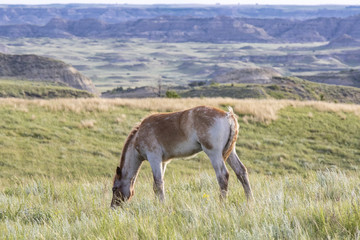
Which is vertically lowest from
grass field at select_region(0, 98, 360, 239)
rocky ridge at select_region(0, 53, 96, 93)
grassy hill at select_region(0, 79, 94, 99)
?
rocky ridge at select_region(0, 53, 96, 93)

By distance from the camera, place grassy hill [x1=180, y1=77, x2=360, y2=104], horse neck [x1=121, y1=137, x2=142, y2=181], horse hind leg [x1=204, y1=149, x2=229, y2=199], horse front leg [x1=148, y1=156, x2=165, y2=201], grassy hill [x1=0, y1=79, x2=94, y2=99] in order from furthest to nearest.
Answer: grassy hill [x1=0, y1=79, x2=94, y2=99], grassy hill [x1=180, y1=77, x2=360, y2=104], horse neck [x1=121, y1=137, x2=142, y2=181], horse front leg [x1=148, y1=156, x2=165, y2=201], horse hind leg [x1=204, y1=149, x2=229, y2=199]

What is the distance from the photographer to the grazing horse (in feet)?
22.7

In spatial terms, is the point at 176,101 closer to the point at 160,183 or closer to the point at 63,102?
the point at 63,102

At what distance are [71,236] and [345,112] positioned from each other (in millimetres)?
24378

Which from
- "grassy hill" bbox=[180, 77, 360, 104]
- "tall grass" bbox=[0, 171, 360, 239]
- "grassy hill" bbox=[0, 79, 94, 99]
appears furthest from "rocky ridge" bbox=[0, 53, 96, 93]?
"tall grass" bbox=[0, 171, 360, 239]

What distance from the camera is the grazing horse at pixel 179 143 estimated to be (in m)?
6.92

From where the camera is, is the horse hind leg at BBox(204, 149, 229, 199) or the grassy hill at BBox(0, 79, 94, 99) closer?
the horse hind leg at BBox(204, 149, 229, 199)

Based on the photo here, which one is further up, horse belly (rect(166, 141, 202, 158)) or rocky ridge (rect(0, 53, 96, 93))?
horse belly (rect(166, 141, 202, 158))

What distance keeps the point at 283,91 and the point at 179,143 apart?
9314 cm

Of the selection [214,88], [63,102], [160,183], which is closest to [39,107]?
[63,102]

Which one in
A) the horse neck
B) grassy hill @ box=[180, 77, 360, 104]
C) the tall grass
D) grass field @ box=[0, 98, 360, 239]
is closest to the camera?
the tall grass

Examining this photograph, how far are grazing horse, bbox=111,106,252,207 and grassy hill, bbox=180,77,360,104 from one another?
246ft

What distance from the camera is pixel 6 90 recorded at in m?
102

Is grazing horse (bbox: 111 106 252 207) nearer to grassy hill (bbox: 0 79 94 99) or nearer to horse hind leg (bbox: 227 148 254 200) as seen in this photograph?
horse hind leg (bbox: 227 148 254 200)
